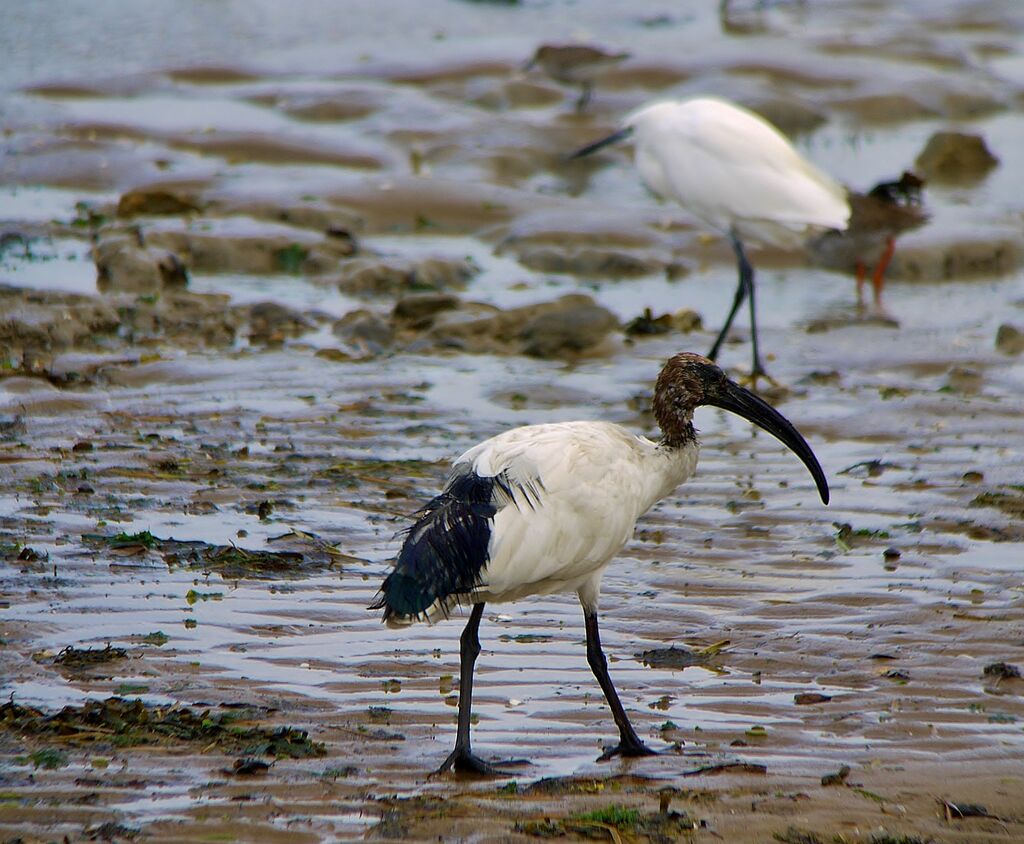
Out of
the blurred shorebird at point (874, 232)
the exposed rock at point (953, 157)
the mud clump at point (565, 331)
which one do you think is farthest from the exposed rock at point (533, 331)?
the exposed rock at point (953, 157)

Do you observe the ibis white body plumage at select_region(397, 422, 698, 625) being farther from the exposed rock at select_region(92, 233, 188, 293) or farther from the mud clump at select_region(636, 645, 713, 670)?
the exposed rock at select_region(92, 233, 188, 293)

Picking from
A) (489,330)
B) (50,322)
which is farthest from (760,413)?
(50,322)

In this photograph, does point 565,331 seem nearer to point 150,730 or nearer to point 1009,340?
point 1009,340

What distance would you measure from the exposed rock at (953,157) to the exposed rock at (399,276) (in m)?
6.59

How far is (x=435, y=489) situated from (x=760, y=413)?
7.00 feet

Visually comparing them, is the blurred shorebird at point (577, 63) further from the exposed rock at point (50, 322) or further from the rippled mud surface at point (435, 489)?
the exposed rock at point (50, 322)

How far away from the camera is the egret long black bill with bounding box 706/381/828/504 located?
543 cm

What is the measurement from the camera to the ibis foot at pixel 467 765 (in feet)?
14.8

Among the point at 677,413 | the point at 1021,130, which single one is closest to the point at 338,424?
the point at 677,413

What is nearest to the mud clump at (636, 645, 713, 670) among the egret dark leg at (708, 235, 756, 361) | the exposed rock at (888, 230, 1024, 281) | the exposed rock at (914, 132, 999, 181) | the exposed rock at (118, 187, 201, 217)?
the egret dark leg at (708, 235, 756, 361)

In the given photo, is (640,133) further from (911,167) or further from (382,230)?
(911,167)

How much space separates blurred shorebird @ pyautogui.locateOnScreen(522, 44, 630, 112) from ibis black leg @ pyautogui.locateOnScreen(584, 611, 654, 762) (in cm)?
1422

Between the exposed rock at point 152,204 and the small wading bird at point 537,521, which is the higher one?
the exposed rock at point 152,204

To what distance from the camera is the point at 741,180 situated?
10352 millimetres
